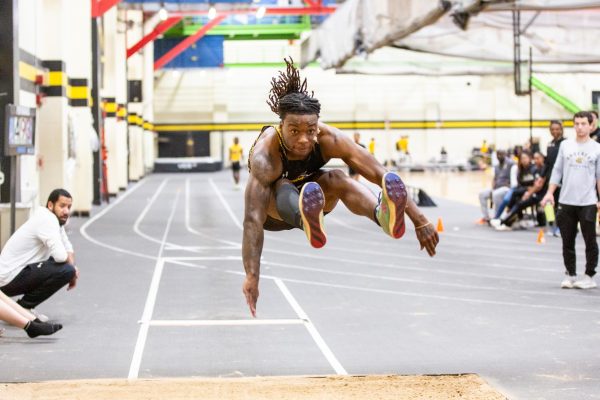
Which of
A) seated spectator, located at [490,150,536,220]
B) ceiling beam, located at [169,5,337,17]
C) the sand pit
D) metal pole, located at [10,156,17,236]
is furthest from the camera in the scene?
ceiling beam, located at [169,5,337,17]

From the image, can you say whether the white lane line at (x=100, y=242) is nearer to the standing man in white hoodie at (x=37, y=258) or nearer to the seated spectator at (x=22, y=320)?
the standing man in white hoodie at (x=37, y=258)

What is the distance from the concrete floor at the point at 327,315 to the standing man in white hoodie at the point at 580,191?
53 centimetres

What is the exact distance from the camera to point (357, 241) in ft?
55.0

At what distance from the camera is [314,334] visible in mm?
8586

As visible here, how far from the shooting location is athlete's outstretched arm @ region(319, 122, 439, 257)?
5484 millimetres

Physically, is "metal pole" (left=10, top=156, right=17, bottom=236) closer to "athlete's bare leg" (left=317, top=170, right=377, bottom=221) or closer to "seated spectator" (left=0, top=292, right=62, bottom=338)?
"seated spectator" (left=0, top=292, right=62, bottom=338)

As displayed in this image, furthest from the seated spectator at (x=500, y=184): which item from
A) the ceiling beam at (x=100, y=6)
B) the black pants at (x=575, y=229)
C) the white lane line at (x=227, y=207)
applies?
the ceiling beam at (x=100, y=6)

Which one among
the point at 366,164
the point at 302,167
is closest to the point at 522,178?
the point at 302,167

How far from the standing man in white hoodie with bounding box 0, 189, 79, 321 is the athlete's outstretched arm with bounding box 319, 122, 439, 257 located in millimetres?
4045

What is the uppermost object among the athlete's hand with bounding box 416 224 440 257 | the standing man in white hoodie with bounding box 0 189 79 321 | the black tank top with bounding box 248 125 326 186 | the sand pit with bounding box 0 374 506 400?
the black tank top with bounding box 248 125 326 186

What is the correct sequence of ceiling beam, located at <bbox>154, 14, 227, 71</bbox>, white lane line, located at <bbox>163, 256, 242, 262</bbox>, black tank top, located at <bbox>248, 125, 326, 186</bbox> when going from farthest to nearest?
ceiling beam, located at <bbox>154, 14, 227, 71</bbox>, white lane line, located at <bbox>163, 256, 242, 262</bbox>, black tank top, located at <bbox>248, 125, 326, 186</bbox>

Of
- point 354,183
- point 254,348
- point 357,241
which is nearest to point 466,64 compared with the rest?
point 357,241

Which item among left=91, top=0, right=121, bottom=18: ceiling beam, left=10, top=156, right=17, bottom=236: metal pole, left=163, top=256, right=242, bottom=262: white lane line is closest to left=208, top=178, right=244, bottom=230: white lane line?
left=163, top=256, right=242, bottom=262: white lane line

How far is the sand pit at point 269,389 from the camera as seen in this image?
5.99 m
